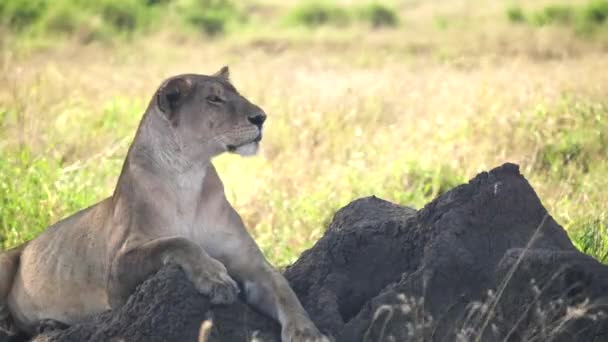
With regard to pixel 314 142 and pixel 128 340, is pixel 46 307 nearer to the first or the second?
pixel 128 340

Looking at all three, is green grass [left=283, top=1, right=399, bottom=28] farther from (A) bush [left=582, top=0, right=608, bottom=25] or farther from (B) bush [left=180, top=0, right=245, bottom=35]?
(A) bush [left=582, top=0, right=608, bottom=25]

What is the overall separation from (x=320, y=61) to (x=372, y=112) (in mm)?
7795

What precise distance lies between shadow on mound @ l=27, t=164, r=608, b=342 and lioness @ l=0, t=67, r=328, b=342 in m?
0.26

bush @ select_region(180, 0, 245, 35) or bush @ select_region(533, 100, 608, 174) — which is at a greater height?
bush @ select_region(533, 100, 608, 174)

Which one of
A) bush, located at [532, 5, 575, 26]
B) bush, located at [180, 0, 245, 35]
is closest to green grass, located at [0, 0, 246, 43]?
bush, located at [180, 0, 245, 35]

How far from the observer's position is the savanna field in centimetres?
860

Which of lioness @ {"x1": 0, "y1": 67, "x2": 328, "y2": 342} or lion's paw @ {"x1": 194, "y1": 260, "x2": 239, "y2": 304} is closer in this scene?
lion's paw @ {"x1": 194, "y1": 260, "x2": 239, "y2": 304}

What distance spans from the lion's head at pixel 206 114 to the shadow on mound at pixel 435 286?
1.95ft

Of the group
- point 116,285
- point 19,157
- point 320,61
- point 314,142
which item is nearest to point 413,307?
point 116,285

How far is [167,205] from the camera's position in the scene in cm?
555

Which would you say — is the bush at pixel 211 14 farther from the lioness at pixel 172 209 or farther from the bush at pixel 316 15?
the lioness at pixel 172 209

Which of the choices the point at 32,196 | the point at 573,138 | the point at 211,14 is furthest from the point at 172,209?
the point at 211,14

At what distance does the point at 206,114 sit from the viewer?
562cm

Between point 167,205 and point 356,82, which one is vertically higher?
point 167,205
